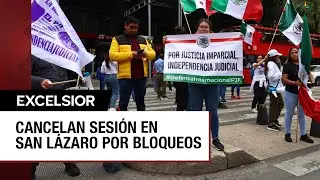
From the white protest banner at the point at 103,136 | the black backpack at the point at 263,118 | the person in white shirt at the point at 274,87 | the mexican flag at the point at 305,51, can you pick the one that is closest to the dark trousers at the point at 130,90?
the mexican flag at the point at 305,51

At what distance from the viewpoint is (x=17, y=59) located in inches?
100

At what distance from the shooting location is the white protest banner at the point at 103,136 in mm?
2168

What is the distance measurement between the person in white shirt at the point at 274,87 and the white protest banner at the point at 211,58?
9.06 ft

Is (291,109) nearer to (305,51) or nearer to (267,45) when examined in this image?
(305,51)

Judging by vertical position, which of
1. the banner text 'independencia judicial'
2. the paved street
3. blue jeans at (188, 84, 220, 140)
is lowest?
the paved street

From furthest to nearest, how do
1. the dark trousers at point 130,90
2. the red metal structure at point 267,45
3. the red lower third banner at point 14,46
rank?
the red metal structure at point 267,45, the dark trousers at point 130,90, the red lower third banner at point 14,46

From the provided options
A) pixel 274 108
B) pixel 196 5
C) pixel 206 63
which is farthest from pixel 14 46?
pixel 274 108

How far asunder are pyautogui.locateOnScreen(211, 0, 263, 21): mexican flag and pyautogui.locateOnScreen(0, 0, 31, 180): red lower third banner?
366 cm

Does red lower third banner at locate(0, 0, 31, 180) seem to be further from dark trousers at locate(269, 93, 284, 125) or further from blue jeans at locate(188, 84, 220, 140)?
dark trousers at locate(269, 93, 284, 125)

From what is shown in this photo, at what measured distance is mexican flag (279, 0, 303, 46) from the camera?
254 inches

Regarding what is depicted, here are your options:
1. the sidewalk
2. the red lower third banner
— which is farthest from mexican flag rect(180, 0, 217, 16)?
the red lower third banner

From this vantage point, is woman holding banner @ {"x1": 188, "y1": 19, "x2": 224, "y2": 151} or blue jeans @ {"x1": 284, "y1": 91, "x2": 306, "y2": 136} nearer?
woman holding banner @ {"x1": 188, "y1": 19, "x2": 224, "y2": 151}

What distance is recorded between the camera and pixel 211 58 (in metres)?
5.05

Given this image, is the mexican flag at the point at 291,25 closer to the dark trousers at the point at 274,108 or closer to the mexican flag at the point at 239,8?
the mexican flag at the point at 239,8
